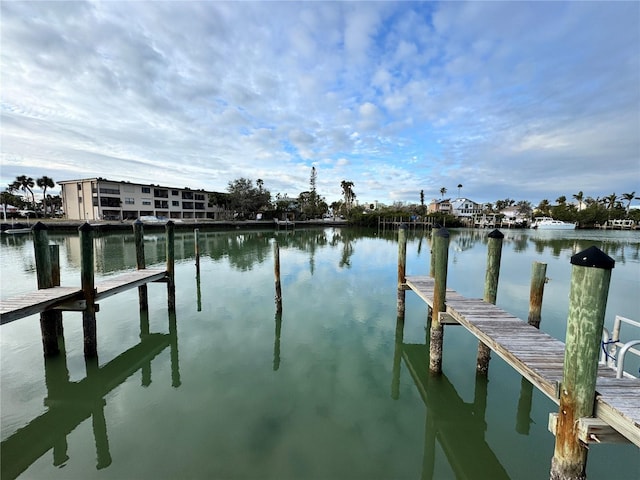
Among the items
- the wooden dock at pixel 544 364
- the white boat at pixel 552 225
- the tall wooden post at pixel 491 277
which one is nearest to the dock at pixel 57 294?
the wooden dock at pixel 544 364

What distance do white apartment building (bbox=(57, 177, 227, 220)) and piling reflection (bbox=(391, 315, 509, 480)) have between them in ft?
204

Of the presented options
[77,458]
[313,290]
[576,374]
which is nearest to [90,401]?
[77,458]

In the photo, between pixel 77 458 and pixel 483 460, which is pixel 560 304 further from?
pixel 77 458

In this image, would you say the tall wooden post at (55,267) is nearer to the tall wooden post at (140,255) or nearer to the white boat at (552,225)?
the tall wooden post at (140,255)

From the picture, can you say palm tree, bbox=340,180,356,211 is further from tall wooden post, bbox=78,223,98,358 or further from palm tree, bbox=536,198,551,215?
tall wooden post, bbox=78,223,98,358

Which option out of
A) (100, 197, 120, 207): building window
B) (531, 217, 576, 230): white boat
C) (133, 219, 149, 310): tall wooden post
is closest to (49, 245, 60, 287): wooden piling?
(133, 219, 149, 310): tall wooden post

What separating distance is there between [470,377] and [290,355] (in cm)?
480

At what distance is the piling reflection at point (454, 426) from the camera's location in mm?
5039

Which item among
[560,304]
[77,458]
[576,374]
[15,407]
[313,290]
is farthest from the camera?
[313,290]

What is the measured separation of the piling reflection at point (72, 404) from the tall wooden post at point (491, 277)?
24.5ft

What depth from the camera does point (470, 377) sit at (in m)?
7.50

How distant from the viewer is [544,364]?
13.6ft

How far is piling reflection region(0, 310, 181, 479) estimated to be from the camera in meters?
5.16

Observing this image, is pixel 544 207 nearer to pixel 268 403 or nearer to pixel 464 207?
pixel 464 207
